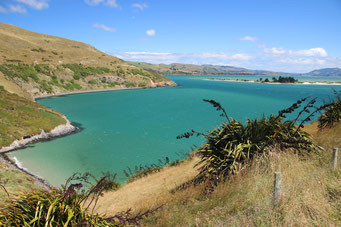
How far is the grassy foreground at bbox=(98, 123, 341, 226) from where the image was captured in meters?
4.56

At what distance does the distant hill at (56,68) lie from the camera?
8312cm

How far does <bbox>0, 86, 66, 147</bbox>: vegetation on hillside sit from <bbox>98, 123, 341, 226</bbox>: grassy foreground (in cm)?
2828

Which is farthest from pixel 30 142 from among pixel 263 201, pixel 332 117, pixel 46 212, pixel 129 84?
pixel 129 84

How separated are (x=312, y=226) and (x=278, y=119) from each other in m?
5.55

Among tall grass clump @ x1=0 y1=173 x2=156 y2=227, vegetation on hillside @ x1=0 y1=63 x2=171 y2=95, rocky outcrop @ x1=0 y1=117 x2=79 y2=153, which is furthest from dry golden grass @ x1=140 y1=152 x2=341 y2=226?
vegetation on hillside @ x1=0 y1=63 x2=171 y2=95

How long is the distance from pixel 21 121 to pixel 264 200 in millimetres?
35987

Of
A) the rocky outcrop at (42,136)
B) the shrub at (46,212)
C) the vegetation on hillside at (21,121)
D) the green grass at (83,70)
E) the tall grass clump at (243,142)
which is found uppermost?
the green grass at (83,70)

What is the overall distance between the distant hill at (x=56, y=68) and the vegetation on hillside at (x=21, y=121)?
94.7 ft

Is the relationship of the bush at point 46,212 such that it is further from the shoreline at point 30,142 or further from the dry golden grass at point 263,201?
the shoreline at point 30,142

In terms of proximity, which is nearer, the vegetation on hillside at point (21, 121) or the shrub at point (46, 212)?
the shrub at point (46, 212)

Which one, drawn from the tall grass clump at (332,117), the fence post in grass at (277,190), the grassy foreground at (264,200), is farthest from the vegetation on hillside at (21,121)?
the tall grass clump at (332,117)

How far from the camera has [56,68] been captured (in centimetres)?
10331

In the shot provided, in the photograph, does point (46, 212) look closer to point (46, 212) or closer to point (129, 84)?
point (46, 212)

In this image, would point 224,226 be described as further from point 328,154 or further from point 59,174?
point 59,174
